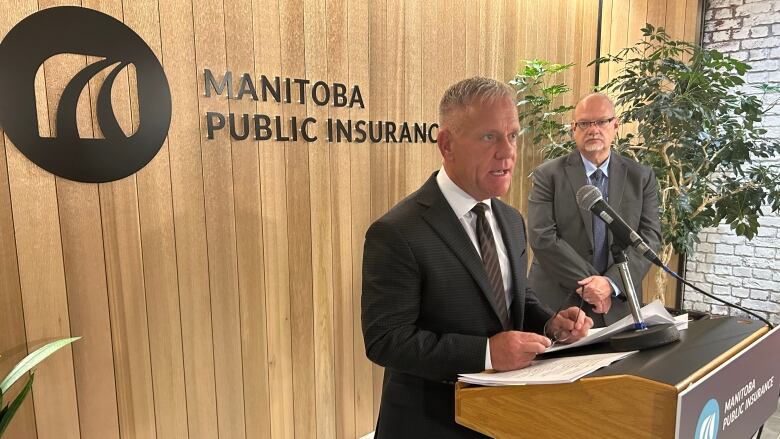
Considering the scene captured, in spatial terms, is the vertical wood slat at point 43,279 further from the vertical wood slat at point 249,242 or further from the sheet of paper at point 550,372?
the sheet of paper at point 550,372

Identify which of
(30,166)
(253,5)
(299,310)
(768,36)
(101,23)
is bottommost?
(299,310)

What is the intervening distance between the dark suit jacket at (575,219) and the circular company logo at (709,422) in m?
1.44

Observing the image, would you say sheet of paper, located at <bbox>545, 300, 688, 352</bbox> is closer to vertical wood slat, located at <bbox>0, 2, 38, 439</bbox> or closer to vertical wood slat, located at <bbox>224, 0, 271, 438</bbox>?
vertical wood slat, located at <bbox>224, 0, 271, 438</bbox>

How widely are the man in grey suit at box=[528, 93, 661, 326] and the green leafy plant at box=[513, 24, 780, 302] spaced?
2.21ft

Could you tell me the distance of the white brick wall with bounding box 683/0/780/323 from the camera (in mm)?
3957

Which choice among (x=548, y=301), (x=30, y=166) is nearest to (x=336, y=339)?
(x=548, y=301)

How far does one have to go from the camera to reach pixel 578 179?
7.80 ft

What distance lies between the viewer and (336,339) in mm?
2570

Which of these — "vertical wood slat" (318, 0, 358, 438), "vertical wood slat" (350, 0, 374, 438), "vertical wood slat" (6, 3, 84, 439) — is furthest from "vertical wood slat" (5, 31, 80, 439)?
"vertical wood slat" (350, 0, 374, 438)

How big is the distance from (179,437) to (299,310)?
693 mm

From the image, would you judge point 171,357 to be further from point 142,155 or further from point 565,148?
point 565,148

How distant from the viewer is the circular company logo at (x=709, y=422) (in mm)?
799

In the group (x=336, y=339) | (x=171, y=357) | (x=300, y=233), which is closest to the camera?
(x=171, y=357)

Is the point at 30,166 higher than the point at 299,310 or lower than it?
higher
